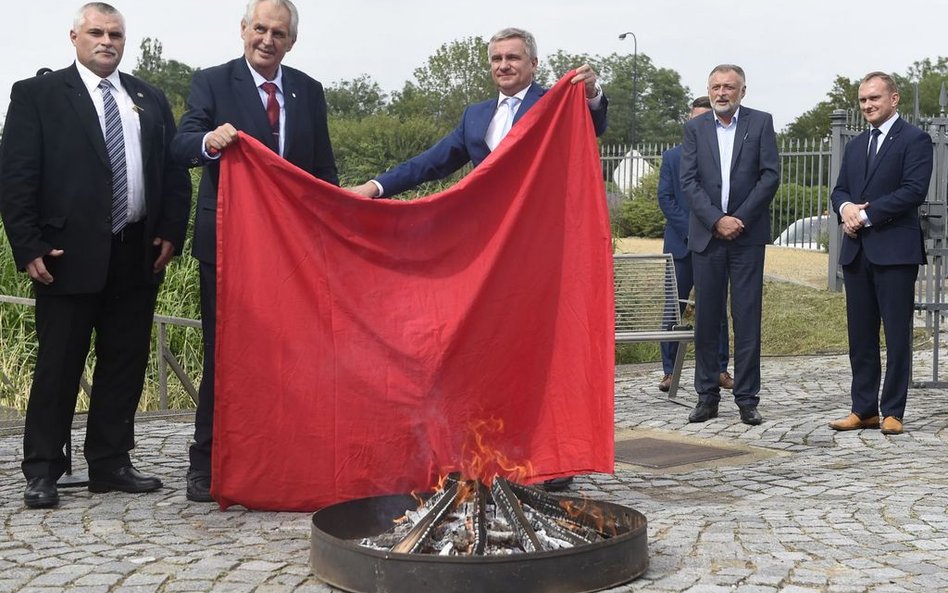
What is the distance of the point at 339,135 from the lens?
43.9m

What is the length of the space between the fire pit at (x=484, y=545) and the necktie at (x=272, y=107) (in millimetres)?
2174

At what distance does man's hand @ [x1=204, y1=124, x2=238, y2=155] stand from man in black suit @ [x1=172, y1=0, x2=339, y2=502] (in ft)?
0.60

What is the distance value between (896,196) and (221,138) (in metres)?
4.71

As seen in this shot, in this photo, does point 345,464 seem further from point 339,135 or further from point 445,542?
point 339,135

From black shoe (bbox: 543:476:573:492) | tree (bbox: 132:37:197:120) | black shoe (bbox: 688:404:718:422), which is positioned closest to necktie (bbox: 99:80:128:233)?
black shoe (bbox: 543:476:573:492)

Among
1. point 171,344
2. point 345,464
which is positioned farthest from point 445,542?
point 171,344

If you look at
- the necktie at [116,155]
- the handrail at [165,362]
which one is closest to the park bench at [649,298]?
the handrail at [165,362]

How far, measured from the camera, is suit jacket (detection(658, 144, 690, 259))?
433 inches

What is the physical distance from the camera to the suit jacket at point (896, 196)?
8578mm

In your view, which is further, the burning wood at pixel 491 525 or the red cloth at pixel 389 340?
the red cloth at pixel 389 340

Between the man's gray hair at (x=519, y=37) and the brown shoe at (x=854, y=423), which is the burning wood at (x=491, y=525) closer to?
the man's gray hair at (x=519, y=37)

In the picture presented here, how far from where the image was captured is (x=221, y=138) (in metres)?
6.06

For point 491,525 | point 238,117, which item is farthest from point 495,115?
point 491,525

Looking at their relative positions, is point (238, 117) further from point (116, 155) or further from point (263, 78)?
point (116, 155)
